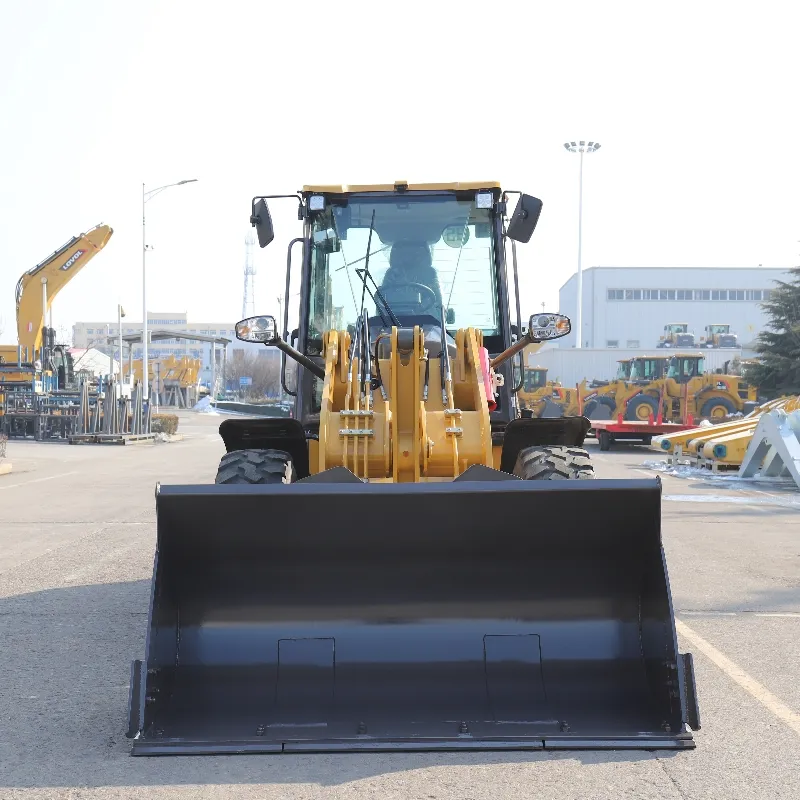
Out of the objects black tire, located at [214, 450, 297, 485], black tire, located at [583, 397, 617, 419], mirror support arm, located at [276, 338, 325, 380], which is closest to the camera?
black tire, located at [214, 450, 297, 485]

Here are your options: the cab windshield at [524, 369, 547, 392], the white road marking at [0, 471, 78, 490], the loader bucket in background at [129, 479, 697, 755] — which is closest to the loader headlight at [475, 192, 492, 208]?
the loader bucket in background at [129, 479, 697, 755]

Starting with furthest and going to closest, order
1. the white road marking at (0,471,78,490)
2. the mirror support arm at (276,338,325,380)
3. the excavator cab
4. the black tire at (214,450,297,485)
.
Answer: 1. the excavator cab
2. the white road marking at (0,471,78,490)
3. the mirror support arm at (276,338,325,380)
4. the black tire at (214,450,297,485)

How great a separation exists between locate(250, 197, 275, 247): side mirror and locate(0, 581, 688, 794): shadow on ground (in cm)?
277

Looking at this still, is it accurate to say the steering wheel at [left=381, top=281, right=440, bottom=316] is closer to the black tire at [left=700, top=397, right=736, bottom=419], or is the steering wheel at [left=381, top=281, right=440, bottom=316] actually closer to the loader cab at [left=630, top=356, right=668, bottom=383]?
the black tire at [left=700, top=397, right=736, bottom=419]

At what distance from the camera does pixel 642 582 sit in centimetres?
432

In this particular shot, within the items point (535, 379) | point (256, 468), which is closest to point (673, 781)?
point (256, 468)

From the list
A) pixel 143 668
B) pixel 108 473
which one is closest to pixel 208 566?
pixel 143 668

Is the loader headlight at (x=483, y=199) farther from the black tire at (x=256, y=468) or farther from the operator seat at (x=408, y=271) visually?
the black tire at (x=256, y=468)

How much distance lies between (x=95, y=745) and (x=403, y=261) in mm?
3841

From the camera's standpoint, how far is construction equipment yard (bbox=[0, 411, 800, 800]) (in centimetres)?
365

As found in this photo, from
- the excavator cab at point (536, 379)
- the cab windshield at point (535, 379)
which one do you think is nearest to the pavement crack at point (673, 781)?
the excavator cab at point (536, 379)

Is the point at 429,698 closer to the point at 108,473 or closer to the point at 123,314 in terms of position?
the point at 108,473

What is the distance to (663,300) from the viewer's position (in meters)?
83.1

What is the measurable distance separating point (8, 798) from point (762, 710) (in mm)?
3294
